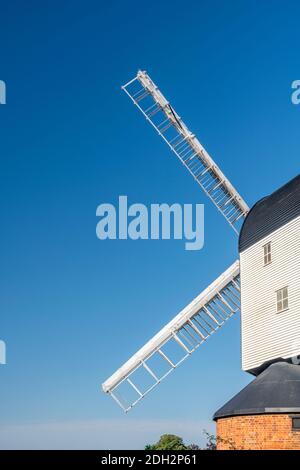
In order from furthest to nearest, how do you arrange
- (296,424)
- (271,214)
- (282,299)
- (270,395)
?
(271,214), (282,299), (270,395), (296,424)

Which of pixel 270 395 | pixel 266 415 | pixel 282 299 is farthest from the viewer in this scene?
pixel 282 299

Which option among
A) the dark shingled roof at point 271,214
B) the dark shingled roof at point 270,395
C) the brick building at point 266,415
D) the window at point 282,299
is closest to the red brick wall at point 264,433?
the brick building at point 266,415

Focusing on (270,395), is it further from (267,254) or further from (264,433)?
(267,254)

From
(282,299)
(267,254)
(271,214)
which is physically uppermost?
(271,214)

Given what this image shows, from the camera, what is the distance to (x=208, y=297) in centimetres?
3080

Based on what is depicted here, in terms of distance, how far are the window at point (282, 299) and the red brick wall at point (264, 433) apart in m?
4.36

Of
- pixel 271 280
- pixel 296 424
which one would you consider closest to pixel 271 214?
pixel 271 280

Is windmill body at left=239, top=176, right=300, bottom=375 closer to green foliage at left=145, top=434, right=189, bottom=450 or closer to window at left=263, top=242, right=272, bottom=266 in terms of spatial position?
window at left=263, top=242, right=272, bottom=266

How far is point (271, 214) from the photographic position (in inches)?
1099

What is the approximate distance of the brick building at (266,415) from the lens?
75.5 feet

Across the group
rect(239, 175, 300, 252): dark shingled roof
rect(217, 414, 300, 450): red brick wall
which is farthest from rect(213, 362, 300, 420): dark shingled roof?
rect(239, 175, 300, 252): dark shingled roof

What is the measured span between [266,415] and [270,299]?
16.9 ft
